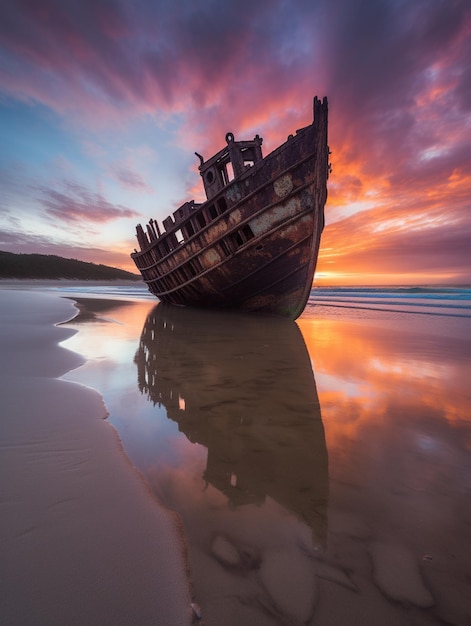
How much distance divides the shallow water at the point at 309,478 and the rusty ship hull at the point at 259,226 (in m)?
4.84

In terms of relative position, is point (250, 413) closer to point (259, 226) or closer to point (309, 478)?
point (309, 478)

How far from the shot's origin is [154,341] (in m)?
5.82

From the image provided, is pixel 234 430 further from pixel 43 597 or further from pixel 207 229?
pixel 207 229

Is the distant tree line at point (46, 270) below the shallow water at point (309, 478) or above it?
above

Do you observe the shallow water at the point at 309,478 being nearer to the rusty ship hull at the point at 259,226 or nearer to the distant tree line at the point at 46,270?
the rusty ship hull at the point at 259,226

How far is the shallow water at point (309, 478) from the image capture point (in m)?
1.06

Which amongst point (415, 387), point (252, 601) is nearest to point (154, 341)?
point (415, 387)

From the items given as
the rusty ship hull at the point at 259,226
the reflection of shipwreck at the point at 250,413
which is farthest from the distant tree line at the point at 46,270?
the reflection of shipwreck at the point at 250,413

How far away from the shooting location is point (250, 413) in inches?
103

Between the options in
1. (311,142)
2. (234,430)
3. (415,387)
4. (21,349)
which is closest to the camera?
(234,430)

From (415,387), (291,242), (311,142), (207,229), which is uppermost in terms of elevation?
(311,142)

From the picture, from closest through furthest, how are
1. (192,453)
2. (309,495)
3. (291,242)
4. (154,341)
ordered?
(309,495), (192,453), (154,341), (291,242)

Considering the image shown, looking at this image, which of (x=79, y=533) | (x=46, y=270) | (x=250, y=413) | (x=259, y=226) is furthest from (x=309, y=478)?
(x=46, y=270)

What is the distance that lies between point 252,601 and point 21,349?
4616mm
